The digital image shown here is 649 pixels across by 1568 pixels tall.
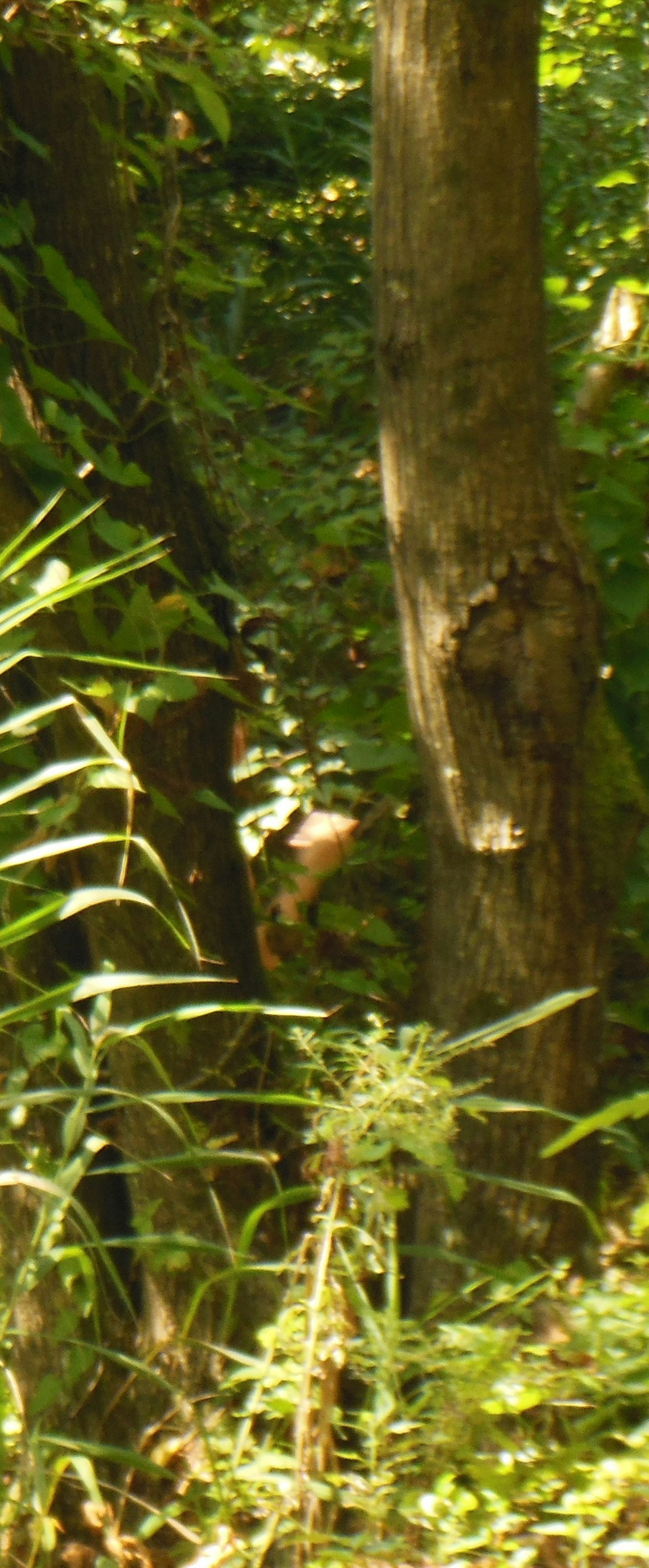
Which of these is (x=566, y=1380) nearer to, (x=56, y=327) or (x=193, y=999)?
(x=193, y=999)

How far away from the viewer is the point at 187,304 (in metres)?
3.13

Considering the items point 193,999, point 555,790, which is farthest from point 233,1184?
point 555,790

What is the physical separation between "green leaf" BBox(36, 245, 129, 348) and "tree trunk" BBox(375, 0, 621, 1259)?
1.33 ft

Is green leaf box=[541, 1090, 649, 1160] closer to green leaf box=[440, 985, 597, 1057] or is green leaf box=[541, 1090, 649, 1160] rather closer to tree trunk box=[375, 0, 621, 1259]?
green leaf box=[440, 985, 597, 1057]

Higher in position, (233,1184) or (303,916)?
(303,916)

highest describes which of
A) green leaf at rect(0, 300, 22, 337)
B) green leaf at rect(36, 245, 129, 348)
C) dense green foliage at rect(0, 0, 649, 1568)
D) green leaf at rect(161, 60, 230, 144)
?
green leaf at rect(161, 60, 230, 144)

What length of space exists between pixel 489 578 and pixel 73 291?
720 mm

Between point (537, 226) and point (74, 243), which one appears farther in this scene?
point (74, 243)

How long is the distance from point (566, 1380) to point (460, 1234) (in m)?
0.40

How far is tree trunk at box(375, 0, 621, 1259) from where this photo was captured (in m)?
2.04

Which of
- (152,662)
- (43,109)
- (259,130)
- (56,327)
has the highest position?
(259,130)

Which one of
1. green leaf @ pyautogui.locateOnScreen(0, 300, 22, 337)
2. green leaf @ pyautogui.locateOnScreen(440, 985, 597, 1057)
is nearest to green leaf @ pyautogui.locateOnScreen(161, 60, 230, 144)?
green leaf @ pyautogui.locateOnScreen(0, 300, 22, 337)

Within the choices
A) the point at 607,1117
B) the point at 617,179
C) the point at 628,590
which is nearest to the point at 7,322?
the point at 628,590

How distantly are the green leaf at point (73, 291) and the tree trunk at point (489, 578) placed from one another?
1.33 ft
